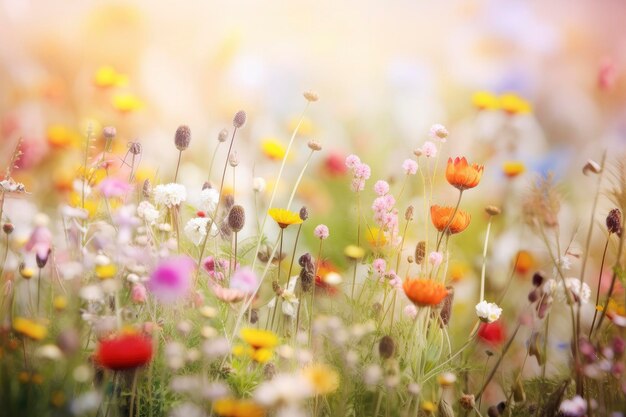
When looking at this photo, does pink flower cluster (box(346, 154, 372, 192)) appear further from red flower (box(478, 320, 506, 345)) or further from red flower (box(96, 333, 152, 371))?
red flower (box(96, 333, 152, 371))

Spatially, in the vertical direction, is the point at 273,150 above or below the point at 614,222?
above

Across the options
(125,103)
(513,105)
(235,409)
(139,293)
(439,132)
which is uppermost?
(513,105)

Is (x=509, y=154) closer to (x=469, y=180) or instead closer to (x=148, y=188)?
(x=469, y=180)

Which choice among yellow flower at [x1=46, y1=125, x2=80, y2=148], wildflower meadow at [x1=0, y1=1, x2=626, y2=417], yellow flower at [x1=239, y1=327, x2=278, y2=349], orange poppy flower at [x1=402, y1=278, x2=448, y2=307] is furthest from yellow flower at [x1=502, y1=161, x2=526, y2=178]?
yellow flower at [x1=46, y1=125, x2=80, y2=148]

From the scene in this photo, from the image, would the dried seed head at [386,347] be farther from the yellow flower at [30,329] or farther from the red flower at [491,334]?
the yellow flower at [30,329]

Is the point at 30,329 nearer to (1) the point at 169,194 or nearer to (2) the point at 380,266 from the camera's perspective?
(1) the point at 169,194

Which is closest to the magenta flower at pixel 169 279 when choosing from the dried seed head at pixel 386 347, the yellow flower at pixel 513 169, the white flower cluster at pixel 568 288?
the dried seed head at pixel 386 347

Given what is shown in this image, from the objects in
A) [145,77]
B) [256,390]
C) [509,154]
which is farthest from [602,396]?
[145,77]

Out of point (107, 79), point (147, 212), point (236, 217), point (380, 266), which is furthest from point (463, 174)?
point (107, 79)
